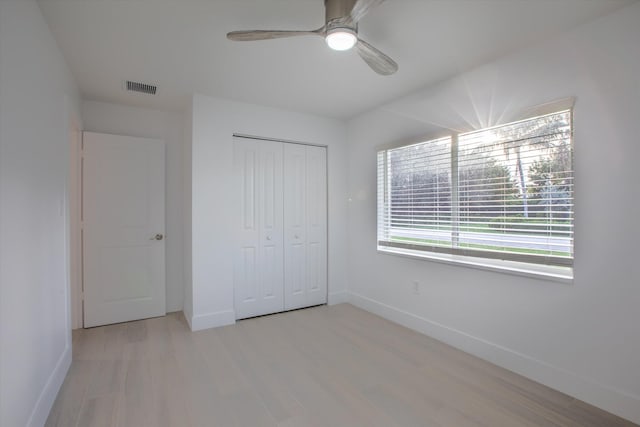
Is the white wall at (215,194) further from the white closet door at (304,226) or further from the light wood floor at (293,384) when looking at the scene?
the white closet door at (304,226)

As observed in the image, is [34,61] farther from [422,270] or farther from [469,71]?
[422,270]

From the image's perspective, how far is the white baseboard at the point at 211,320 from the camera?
3.23 meters

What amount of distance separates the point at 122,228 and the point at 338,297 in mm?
2715

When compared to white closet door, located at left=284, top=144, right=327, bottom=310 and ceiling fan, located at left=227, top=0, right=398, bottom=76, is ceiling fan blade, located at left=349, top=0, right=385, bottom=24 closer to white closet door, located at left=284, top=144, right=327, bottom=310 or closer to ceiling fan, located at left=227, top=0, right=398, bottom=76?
ceiling fan, located at left=227, top=0, right=398, bottom=76

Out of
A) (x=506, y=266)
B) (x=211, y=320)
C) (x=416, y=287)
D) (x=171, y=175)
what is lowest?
(x=211, y=320)

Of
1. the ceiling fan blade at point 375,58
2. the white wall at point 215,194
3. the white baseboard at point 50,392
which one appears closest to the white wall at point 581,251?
the ceiling fan blade at point 375,58

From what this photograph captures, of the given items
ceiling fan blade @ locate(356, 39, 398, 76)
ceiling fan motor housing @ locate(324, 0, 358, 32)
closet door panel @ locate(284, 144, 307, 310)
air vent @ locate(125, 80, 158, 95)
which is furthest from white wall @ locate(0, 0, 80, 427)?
closet door panel @ locate(284, 144, 307, 310)

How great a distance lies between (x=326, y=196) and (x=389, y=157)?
3.23 feet

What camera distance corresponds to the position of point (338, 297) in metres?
4.16

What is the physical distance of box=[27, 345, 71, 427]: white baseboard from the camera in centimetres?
171

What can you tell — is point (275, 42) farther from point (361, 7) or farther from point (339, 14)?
point (361, 7)

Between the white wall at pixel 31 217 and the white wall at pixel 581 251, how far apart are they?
9.80 feet

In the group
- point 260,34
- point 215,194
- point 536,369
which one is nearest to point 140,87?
point 215,194

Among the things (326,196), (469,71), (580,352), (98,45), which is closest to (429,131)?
(469,71)
